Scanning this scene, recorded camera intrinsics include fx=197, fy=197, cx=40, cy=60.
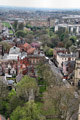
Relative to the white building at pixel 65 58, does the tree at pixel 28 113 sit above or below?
above

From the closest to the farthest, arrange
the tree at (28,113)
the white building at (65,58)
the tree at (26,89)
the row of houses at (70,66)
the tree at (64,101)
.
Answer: the tree at (28,113)
the tree at (64,101)
the tree at (26,89)
the row of houses at (70,66)
the white building at (65,58)

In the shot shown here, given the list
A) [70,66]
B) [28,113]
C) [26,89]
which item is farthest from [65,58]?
[28,113]

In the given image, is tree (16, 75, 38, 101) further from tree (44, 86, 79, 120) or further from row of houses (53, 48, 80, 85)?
row of houses (53, 48, 80, 85)

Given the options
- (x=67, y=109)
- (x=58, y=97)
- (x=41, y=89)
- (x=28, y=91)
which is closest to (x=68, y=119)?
(x=67, y=109)

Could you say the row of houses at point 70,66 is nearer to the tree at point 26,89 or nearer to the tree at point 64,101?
the tree at point 26,89

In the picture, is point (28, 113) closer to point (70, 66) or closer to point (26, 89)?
point (26, 89)

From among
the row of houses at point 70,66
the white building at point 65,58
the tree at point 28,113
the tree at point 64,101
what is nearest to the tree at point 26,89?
the tree at point 64,101

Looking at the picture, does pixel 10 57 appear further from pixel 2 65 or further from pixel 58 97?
pixel 58 97

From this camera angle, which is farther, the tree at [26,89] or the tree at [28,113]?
the tree at [26,89]

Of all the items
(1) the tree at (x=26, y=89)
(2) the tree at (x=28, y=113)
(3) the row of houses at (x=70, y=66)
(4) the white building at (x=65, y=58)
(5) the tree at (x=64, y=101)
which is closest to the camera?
(2) the tree at (x=28, y=113)

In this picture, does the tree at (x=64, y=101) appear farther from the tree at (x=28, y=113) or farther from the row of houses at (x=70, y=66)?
the row of houses at (x=70, y=66)

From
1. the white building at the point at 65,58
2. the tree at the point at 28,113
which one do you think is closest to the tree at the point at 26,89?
Result: the tree at the point at 28,113
